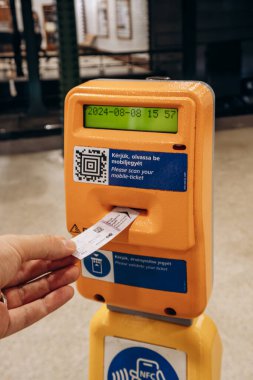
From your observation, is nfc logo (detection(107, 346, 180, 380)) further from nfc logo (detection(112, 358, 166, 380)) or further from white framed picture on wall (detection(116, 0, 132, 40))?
white framed picture on wall (detection(116, 0, 132, 40))

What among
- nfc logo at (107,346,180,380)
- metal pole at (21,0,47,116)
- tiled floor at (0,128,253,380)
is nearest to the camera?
nfc logo at (107,346,180,380)

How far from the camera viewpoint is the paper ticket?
103 centimetres

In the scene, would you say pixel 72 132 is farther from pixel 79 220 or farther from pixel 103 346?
pixel 103 346

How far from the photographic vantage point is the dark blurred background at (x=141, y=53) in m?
5.40

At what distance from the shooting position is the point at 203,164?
3.42ft

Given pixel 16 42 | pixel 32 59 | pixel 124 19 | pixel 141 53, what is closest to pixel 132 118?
pixel 32 59

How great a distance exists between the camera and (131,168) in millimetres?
1070

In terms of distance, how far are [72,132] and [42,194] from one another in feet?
10.1

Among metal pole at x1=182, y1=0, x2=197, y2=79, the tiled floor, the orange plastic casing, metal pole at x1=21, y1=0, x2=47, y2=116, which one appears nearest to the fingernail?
the orange plastic casing

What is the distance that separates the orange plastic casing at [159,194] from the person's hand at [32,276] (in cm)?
13

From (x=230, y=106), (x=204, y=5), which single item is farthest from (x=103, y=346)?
(x=204, y=5)

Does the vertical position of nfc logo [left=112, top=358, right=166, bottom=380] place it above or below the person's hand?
below

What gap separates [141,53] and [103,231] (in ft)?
24.5

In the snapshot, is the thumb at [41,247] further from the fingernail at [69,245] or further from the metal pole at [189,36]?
the metal pole at [189,36]
